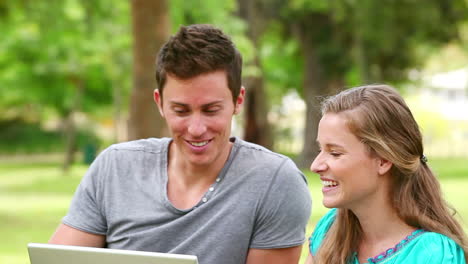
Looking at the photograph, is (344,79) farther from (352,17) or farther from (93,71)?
(93,71)

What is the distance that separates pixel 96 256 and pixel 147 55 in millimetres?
7649

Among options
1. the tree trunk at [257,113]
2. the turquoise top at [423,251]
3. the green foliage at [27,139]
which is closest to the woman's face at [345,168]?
the turquoise top at [423,251]

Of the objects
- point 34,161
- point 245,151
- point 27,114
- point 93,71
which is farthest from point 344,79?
point 245,151

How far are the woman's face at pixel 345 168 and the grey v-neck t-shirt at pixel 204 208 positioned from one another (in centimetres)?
42

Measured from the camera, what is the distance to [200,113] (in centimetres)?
300

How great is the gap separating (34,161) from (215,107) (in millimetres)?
33000

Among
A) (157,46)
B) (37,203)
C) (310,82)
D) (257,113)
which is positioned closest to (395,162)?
(157,46)

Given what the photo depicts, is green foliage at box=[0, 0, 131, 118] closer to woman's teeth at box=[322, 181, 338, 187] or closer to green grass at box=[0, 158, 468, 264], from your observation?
green grass at box=[0, 158, 468, 264]

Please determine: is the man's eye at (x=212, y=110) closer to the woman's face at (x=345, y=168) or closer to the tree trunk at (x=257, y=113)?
the woman's face at (x=345, y=168)

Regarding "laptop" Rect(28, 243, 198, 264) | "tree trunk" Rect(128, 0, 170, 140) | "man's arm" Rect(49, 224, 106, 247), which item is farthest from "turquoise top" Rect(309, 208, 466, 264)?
"tree trunk" Rect(128, 0, 170, 140)

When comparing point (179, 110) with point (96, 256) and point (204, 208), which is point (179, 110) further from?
point (96, 256)

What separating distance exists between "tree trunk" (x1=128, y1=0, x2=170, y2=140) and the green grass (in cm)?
191

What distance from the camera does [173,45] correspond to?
3049 millimetres

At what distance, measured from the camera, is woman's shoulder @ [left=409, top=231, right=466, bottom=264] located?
252 cm
